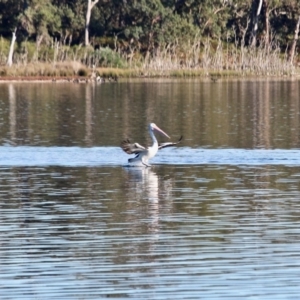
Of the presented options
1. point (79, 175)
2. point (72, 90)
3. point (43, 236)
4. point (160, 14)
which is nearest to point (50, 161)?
point (79, 175)

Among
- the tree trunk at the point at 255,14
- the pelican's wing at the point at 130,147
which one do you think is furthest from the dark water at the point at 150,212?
the tree trunk at the point at 255,14

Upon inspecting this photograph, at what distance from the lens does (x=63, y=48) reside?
3000 inches

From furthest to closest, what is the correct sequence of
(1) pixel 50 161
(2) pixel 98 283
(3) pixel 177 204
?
(1) pixel 50 161 → (3) pixel 177 204 → (2) pixel 98 283

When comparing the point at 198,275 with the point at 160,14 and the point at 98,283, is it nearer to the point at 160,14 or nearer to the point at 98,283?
the point at 98,283

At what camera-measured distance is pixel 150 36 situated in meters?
82.9

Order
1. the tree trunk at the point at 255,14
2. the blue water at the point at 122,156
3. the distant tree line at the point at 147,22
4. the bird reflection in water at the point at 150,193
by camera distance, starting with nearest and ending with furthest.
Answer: the bird reflection in water at the point at 150,193 → the blue water at the point at 122,156 → the distant tree line at the point at 147,22 → the tree trunk at the point at 255,14

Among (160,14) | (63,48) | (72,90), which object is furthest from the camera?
(160,14)

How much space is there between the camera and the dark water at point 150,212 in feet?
40.2

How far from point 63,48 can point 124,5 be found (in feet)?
34.7

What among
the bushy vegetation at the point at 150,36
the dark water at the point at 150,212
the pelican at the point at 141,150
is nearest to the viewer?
the dark water at the point at 150,212

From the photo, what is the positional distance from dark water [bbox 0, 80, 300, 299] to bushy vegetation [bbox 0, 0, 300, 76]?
124 ft

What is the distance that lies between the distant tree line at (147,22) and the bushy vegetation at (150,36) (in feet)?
0.24

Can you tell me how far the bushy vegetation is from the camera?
75.5m

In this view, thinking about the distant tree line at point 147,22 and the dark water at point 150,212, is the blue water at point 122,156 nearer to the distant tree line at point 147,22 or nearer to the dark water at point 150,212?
the dark water at point 150,212
